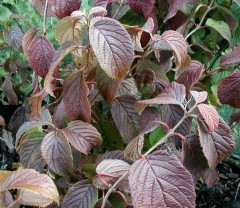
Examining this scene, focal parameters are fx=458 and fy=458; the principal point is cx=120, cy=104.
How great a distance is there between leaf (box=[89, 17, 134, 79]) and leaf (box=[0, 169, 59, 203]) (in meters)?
0.25

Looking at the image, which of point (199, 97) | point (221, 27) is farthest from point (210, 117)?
point (221, 27)

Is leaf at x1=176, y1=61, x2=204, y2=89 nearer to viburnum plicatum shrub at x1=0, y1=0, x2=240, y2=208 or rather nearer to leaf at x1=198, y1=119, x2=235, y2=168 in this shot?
viburnum plicatum shrub at x1=0, y1=0, x2=240, y2=208

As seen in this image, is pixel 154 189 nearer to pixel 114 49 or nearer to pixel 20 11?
pixel 114 49

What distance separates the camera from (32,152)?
1.09 metres

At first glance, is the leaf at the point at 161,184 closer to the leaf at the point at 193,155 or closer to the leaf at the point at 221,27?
the leaf at the point at 193,155

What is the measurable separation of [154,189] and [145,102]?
27 cm

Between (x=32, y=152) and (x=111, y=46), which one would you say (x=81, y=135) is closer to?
(x=32, y=152)

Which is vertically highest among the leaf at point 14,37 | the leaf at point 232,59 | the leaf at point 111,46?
the leaf at point 111,46

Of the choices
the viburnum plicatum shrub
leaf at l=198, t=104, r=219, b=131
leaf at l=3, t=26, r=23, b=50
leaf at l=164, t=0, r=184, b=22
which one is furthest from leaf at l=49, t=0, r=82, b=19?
leaf at l=3, t=26, r=23, b=50

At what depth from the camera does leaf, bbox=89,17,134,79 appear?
33.1 inches

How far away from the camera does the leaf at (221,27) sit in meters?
1.32

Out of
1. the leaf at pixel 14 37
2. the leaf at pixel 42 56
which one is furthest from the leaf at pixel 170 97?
the leaf at pixel 14 37

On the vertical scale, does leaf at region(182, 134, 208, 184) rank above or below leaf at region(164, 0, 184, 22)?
below

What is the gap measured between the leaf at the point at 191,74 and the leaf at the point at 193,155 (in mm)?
208
